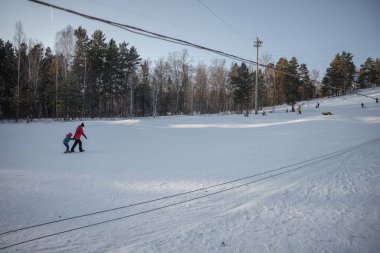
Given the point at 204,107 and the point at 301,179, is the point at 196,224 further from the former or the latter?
the point at 204,107

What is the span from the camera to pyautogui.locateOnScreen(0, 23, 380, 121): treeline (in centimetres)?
3409

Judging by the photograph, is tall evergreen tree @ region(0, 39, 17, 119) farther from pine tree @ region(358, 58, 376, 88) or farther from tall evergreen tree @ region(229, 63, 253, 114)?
pine tree @ region(358, 58, 376, 88)

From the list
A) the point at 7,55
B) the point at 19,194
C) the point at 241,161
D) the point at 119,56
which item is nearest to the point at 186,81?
the point at 119,56

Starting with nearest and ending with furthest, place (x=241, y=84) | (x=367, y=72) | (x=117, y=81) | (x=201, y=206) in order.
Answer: (x=201, y=206) < (x=117, y=81) < (x=241, y=84) < (x=367, y=72)

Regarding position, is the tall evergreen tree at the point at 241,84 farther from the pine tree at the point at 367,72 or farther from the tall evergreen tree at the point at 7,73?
the pine tree at the point at 367,72

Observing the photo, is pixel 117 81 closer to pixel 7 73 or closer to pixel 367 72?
pixel 7 73

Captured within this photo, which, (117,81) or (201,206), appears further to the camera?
(117,81)

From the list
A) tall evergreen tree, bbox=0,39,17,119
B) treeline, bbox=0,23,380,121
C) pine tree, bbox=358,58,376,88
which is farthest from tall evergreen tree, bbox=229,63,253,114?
pine tree, bbox=358,58,376,88

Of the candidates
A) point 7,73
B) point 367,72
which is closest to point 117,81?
point 7,73

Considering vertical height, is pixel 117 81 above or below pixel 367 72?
below

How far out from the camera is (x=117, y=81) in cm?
4531

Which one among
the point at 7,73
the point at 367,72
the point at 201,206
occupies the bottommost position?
the point at 201,206

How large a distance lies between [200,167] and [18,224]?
609cm

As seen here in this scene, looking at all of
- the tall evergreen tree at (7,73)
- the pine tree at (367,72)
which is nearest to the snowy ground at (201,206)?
the tall evergreen tree at (7,73)
